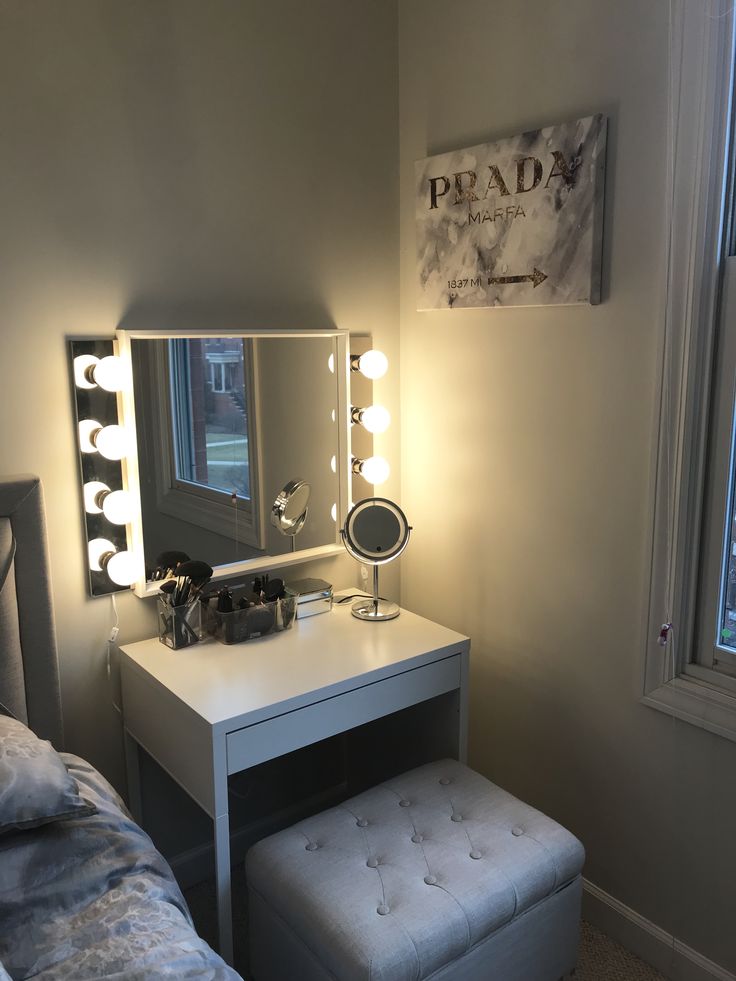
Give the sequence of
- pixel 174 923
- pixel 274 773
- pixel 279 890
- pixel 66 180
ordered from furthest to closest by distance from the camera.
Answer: pixel 274 773 → pixel 66 180 → pixel 279 890 → pixel 174 923

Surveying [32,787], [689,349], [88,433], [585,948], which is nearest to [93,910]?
[32,787]

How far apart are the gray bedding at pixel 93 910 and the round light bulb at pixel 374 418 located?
1.22 metres

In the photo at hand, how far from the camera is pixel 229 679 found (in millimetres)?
1846

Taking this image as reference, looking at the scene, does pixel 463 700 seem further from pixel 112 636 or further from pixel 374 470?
pixel 112 636

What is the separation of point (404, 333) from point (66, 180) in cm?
101

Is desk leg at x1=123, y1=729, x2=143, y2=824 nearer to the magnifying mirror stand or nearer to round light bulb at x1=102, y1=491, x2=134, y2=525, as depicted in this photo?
round light bulb at x1=102, y1=491, x2=134, y2=525

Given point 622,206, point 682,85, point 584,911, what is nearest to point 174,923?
point 584,911

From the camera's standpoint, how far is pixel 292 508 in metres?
2.27

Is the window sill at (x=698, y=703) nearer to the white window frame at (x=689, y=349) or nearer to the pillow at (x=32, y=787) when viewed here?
the white window frame at (x=689, y=349)

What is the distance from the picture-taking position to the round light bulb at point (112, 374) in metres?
1.87

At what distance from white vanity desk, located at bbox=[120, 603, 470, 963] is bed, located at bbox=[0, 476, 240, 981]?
0.20 meters

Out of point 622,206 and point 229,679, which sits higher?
point 622,206

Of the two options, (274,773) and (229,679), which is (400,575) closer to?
(274,773)

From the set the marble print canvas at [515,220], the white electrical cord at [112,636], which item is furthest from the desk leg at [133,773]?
the marble print canvas at [515,220]
